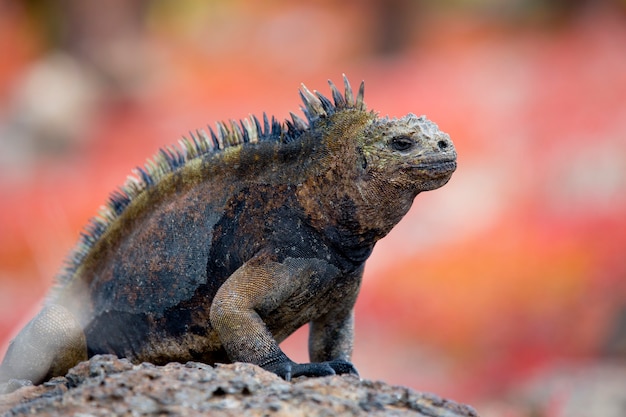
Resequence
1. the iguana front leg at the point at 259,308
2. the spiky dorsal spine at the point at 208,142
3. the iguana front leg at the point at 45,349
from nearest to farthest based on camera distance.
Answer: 1. the iguana front leg at the point at 259,308
2. the spiky dorsal spine at the point at 208,142
3. the iguana front leg at the point at 45,349

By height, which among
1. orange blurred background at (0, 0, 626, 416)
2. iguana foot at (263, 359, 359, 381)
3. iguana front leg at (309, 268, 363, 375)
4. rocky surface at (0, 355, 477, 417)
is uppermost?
orange blurred background at (0, 0, 626, 416)

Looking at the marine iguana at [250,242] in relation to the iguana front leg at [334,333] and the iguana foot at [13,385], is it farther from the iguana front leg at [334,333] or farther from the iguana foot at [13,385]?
the iguana foot at [13,385]

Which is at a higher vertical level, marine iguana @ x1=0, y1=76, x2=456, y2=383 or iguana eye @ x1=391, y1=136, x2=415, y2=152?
iguana eye @ x1=391, y1=136, x2=415, y2=152

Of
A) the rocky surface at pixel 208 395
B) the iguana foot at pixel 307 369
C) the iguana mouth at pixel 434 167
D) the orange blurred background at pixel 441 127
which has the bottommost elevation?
the rocky surface at pixel 208 395

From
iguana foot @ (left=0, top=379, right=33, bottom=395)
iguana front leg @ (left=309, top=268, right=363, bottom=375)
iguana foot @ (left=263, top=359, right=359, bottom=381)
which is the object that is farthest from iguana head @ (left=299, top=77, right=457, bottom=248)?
iguana foot @ (left=0, top=379, right=33, bottom=395)

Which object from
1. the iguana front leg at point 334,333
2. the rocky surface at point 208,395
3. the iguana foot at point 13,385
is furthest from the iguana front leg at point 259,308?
the iguana foot at point 13,385

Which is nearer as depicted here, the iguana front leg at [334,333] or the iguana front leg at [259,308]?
the iguana front leg at [259,308]

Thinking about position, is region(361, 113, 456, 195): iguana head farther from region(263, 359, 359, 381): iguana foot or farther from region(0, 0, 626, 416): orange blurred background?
region(0, 0, 626, 416): orange blurred background

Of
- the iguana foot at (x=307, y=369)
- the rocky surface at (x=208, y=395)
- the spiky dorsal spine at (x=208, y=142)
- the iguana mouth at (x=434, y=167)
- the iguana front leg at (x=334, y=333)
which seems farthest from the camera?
the iguana front leg at (x=334, y=333)
